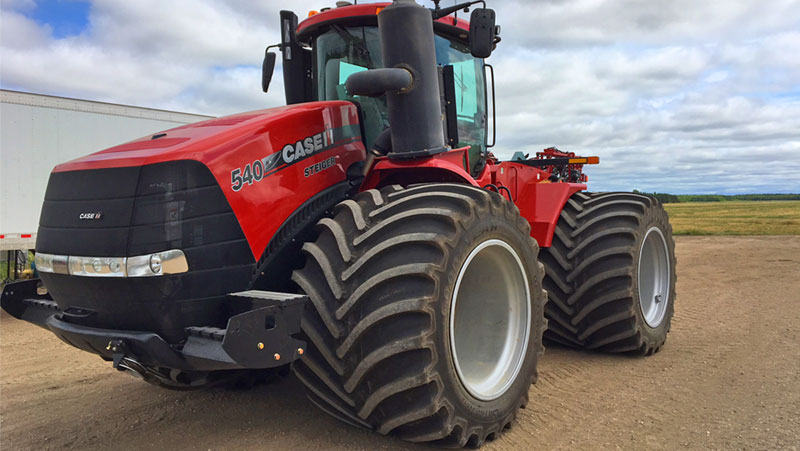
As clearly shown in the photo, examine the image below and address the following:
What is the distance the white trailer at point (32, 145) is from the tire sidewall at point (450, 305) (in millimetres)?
8543

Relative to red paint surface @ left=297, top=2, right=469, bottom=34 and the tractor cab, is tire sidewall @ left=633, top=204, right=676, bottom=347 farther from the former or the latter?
red paint surface @ left=297, top=2, right=469, bottom=34

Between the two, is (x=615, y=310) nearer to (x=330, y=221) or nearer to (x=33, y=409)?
(x=330, y=221)

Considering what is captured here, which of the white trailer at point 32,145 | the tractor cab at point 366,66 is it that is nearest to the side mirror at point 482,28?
the tractor cab at point 366,66

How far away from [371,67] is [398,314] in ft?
7.17

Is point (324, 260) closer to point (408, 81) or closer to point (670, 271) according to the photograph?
point (408, 81)

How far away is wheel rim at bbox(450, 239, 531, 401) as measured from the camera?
359cm

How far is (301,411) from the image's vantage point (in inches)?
151

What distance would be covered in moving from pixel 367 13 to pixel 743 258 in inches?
506

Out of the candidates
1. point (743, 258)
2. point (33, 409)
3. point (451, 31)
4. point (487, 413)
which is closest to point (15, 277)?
point (33, 409)

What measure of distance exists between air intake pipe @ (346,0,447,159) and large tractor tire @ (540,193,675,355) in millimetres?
1915

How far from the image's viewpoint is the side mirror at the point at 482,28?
12.2 feet

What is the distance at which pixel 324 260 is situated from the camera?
9.56 feet

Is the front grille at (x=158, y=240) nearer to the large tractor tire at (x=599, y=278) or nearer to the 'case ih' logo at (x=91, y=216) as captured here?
the 'case ih' logo at (x=91, y=216)

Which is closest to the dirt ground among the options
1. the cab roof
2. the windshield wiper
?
the windshield wiper
